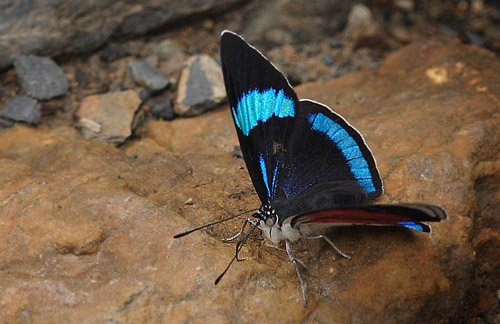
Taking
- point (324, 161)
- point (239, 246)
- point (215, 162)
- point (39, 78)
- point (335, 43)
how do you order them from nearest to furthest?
point (239, 246)
point (324, 161)
point (215, 162)
point (39, 78)
point (335, 43)

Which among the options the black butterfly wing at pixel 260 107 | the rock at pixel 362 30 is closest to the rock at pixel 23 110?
the black butterfly wing at pixel 260 107

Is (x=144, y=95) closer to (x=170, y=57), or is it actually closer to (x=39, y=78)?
(x=170, y=57)

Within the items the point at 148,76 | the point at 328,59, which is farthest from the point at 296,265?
the point at 328,59

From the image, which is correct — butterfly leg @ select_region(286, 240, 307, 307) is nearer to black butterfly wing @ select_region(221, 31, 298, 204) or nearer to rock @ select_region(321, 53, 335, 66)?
black butterfly wing @ select_region(221, 31, 298, 204)

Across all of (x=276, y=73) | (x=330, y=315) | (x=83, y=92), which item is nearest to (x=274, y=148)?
(x=276, y=73)

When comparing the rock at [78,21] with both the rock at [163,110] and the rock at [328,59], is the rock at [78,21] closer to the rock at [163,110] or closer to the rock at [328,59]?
the rock at [163,110]

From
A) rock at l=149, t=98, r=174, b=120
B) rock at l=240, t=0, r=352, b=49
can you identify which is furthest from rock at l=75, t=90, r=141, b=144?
rock at l=240, t=0, r=352, b=49

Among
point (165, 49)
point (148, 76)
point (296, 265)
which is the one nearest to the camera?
point (296, 265)
